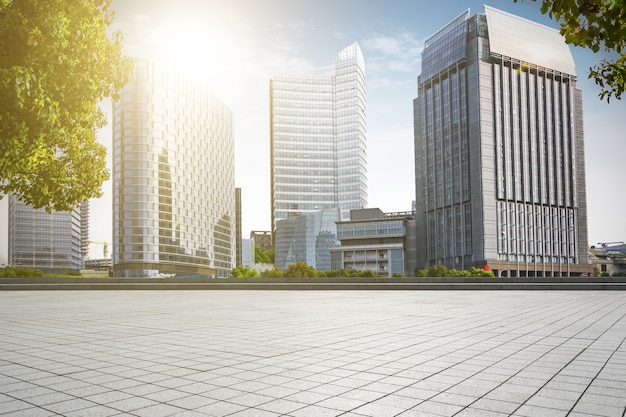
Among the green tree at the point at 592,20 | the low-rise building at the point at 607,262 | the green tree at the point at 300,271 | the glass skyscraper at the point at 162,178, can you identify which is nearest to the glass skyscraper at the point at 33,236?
the glass skyscraper at the point at 162,178

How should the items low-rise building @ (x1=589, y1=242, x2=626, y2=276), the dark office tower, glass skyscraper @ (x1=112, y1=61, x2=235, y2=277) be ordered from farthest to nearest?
low-rise building @ (x1=589, y1=242, x2=626, y2=276), glass skyscraper @ (x1=112, y1=61, x2=235, y2=277), the dark office tower

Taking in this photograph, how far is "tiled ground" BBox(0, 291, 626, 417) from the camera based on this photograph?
4941mm

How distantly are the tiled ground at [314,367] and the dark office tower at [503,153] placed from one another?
367ft

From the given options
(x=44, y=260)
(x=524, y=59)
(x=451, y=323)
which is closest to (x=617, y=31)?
(x=451, y=323)

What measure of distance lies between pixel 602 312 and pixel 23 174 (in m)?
16.6

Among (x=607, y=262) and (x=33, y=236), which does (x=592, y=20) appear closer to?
(x=607, y=262)

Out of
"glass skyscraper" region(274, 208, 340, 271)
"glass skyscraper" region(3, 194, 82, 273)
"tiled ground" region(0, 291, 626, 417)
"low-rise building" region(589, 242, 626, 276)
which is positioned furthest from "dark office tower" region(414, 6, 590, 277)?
"glass skyscraper" region(3, 194, 82, 273)

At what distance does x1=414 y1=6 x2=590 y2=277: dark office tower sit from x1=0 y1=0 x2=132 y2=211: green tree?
10921cm

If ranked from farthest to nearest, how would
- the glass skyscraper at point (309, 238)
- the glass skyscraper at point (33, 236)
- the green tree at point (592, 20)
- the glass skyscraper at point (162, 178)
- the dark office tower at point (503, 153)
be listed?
the glass skyscraper at point (33, 236)
the glass skyscraper at point (309, 238)
the glass skyscraper at point (162, 178)
the dark office tower at point (503, 153)
the green tree at point (592, 20)

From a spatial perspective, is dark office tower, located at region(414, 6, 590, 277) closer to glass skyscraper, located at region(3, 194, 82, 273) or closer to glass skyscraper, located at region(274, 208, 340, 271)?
glass skyscraper, located at region(274, 208, 340, 271)

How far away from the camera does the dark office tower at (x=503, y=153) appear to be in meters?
121

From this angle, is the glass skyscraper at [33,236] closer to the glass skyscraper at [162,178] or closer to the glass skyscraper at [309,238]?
the glass skyscraper at [162,178]

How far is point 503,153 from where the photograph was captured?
405 ft

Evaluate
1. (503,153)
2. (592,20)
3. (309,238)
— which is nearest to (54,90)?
(592,20)
